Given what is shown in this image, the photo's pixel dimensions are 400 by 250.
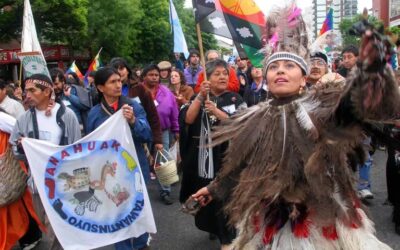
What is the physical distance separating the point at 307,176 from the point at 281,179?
0.44ft

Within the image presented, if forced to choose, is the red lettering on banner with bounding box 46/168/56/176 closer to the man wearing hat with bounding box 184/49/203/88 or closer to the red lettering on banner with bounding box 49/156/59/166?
the red lettering on banner with bounding box 49/156/59/166

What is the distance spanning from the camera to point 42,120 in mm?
4164

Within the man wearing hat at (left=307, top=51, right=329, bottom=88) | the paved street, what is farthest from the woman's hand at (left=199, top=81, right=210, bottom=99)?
the paved street

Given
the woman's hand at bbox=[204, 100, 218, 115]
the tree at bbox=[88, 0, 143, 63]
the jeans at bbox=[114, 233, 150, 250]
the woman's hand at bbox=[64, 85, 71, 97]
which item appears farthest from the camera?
the tree at bbox=[88, 0, 143, 63]

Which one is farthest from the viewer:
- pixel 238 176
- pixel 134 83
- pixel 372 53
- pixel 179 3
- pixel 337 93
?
pixel 179 3

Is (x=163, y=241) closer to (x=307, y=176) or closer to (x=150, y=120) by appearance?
(x=150, y=120)

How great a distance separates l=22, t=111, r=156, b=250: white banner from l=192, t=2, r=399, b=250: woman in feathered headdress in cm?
163

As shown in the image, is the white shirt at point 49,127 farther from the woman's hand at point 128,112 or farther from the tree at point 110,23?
the tree at point 110,23

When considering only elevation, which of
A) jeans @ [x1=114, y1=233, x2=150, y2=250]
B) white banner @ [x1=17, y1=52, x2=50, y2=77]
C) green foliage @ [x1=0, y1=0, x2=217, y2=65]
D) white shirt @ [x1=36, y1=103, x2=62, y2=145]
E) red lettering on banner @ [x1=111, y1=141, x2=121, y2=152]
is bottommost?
jeans @ [x1=114, y1=233, x2=150, y2=250]

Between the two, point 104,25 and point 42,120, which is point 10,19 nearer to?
point 104,25

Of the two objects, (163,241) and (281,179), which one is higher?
(281,179)

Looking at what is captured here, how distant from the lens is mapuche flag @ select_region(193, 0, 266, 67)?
13.2 feet

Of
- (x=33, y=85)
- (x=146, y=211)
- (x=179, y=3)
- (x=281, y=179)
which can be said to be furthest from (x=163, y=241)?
(x=179, y=3)

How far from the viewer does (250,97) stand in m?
6.89
